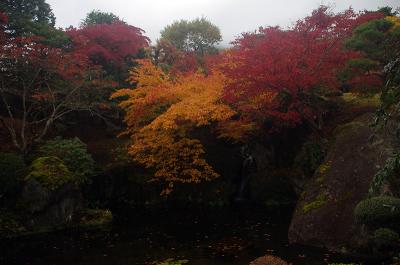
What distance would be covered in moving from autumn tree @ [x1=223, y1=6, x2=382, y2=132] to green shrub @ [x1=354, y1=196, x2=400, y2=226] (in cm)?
684

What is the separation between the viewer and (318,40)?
61.0 ft

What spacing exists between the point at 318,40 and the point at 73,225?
15257 mm

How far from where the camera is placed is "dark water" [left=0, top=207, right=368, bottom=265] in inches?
495

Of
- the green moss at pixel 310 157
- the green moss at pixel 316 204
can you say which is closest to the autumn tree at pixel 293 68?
the green moss at pixel 310 157

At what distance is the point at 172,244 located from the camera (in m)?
14.6

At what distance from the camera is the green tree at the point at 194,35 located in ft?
178

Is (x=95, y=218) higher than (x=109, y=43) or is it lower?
lower

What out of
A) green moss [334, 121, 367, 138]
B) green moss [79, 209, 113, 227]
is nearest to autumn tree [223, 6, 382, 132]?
green moss [334, 121, 367, 138]

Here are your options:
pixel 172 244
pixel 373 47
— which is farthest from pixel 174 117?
pixel 373 47

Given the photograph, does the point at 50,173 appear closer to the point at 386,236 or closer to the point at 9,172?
the point at 9,172

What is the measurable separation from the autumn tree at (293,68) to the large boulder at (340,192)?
3.13m

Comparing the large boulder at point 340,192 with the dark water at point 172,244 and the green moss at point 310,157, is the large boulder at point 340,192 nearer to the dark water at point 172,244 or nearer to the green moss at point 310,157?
the dark water at point 172,244

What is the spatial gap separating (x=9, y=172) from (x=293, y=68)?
45.1 feet

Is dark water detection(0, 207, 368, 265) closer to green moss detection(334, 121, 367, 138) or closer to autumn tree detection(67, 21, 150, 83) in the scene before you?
green moss detection(334, 121, 367, 138)
